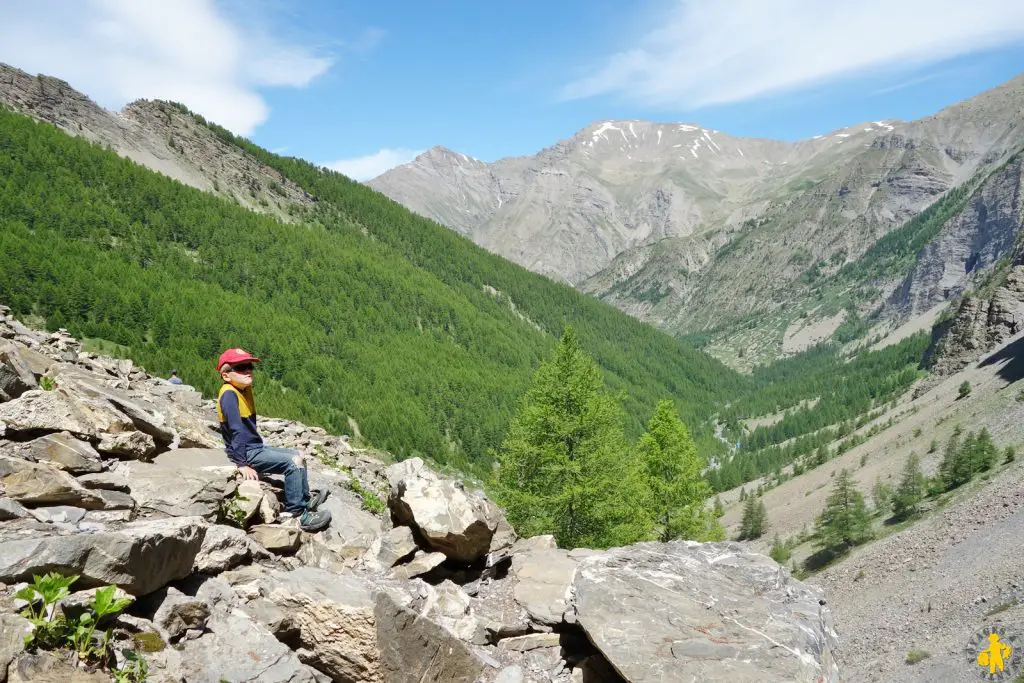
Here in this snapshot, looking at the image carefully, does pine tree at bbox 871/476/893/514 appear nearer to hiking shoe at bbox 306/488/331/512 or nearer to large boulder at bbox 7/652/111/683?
hiking shoe at bbox 306/488/331/512

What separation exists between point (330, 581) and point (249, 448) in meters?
3.71

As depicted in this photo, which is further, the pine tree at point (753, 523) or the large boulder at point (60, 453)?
the pine tree at point (753, 523)

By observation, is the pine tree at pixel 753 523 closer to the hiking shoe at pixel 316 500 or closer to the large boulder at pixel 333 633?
the hiking shoe at pixel 316 500

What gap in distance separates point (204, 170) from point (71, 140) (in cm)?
4205

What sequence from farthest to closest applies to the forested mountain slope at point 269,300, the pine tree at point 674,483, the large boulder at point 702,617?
the forested mountain slope at point 269,300
the pine tree at point 674,483
the large boulder at point 702,617

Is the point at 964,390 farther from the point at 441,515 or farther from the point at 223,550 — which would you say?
the point at 223,550

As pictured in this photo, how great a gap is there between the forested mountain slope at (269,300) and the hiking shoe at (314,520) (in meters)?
57.9

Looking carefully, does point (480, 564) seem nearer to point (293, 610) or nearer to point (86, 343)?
point (293, 610)

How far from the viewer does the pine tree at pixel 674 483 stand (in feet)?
93.8

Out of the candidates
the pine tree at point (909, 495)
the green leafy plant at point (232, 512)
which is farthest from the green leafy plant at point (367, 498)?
the pine tree at point (909, 495)

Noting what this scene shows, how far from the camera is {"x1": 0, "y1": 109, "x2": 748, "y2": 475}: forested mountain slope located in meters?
68.4

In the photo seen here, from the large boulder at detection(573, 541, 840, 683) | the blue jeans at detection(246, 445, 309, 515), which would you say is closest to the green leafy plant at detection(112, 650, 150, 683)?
the blue jeans at detection(246, 445, 309, 515)

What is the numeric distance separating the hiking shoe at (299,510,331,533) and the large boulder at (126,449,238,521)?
1.55 metres

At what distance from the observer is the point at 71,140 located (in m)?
100
